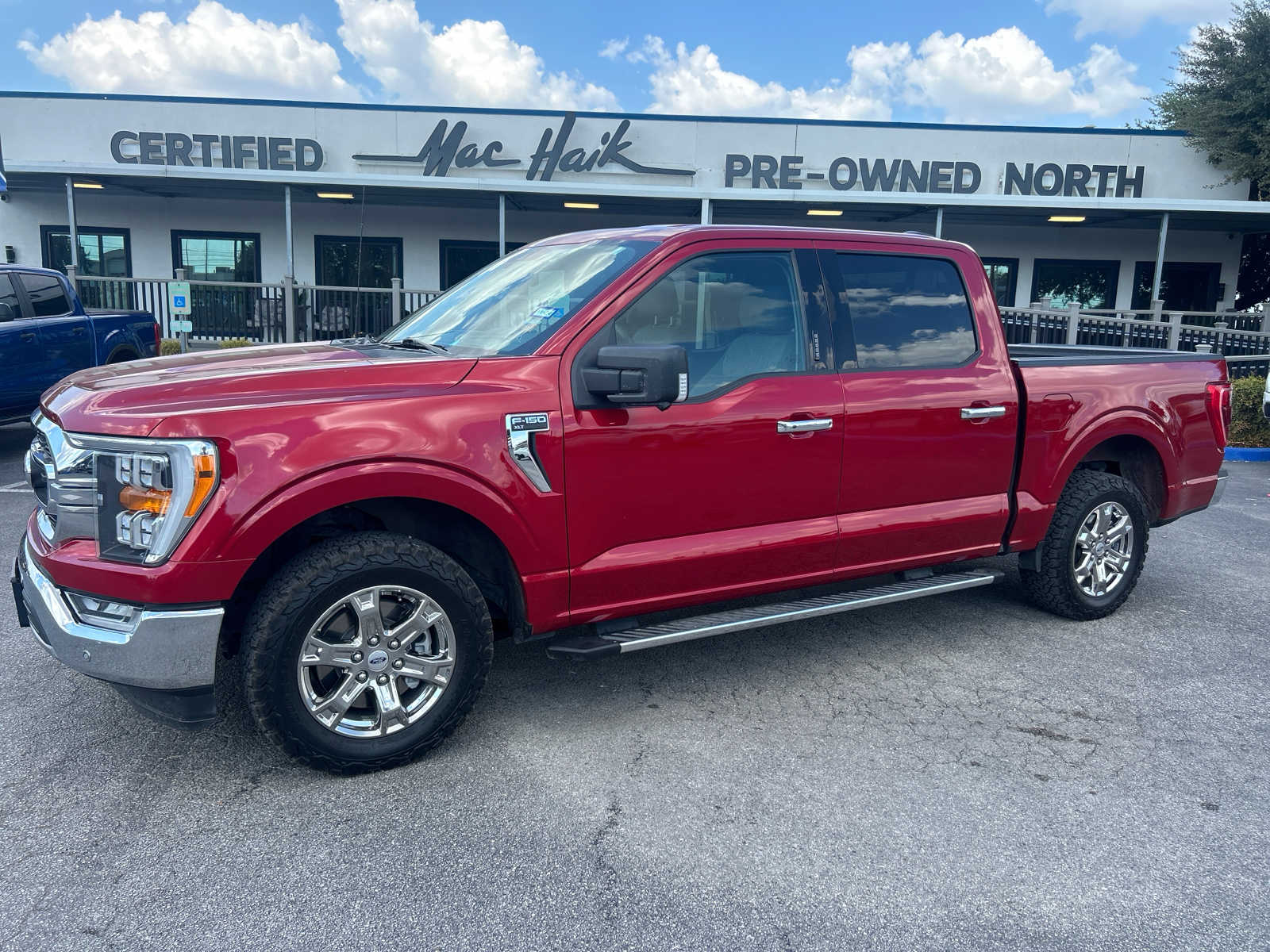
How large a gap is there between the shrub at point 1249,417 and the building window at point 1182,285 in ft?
32.9

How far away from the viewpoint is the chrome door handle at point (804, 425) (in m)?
3.89

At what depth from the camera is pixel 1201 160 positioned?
64.5 feet

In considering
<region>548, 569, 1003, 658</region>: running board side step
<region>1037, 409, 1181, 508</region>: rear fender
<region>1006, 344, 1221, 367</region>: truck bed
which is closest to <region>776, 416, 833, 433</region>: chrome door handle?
<region>548, 569, 1003, 658</region>: running board side step

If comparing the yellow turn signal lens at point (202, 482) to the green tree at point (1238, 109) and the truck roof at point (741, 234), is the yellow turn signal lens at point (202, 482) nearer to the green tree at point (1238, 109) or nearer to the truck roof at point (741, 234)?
the truck roof at point (741, 234)

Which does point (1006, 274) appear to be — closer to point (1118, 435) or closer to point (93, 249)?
point (1118, 435)

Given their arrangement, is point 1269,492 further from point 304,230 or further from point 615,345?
point 304,230

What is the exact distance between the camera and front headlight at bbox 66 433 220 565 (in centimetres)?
290

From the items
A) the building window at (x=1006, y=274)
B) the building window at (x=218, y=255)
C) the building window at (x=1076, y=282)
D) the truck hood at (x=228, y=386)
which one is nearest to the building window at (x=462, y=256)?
the building window at (x=218, y=255)

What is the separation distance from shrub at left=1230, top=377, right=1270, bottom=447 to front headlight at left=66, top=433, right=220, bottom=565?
1172 centimetres

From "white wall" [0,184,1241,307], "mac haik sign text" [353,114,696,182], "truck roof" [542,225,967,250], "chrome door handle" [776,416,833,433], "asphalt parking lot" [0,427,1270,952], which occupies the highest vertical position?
"mac haik sign text" [353,114,696,182]

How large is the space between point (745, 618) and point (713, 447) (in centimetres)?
72

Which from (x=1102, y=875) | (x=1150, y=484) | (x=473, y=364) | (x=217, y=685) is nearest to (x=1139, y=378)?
(x=1150, y=484)

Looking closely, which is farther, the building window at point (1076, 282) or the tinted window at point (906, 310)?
the building window at point (1076, 282)

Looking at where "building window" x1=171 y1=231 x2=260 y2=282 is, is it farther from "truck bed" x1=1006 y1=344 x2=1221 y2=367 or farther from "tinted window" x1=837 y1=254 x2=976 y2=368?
"tinted window" x1=837 y1=254 x2=976 y2=368
